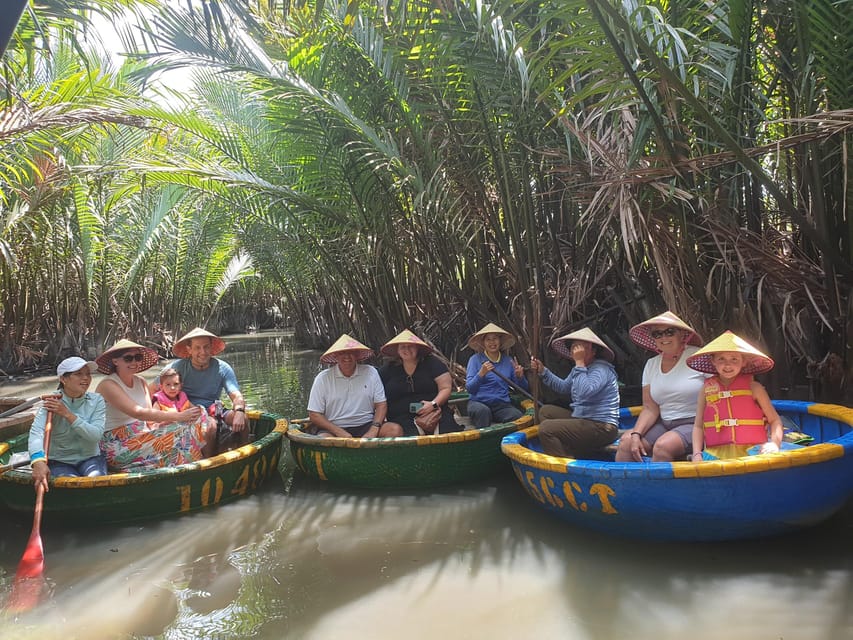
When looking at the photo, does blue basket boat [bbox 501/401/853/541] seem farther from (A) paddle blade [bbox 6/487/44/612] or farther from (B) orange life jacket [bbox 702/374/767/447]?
(A) paddle blade [bbox 6/487/44/612]

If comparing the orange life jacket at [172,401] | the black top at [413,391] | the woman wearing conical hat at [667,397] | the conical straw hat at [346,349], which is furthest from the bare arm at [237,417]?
the woman wearing conical hat at [667,397]

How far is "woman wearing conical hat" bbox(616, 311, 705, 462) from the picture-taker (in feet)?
11.1

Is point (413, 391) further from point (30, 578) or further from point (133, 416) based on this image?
point (30, 578)

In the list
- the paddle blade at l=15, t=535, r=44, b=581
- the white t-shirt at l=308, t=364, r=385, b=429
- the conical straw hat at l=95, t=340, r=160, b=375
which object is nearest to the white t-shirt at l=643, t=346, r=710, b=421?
the white t-shirt at l=308, t=364, r=385, b=429

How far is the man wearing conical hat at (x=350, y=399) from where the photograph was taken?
448cm

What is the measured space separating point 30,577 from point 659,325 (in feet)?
11.3

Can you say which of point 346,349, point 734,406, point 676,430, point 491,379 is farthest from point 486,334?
point 734,406

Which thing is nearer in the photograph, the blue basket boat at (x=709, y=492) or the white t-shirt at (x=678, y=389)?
the blue basket boat at (x=709, y=492)

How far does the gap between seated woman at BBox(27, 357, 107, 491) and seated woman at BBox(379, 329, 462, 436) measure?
1974 millimetres

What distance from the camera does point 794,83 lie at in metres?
3.77

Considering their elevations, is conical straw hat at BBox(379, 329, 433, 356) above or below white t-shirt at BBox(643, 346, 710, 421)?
above

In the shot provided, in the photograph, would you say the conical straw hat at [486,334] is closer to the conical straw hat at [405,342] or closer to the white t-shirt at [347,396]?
the conical straw hat at [405,342]

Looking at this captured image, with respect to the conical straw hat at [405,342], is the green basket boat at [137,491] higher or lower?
lower

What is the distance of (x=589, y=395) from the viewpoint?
3.80 meters
